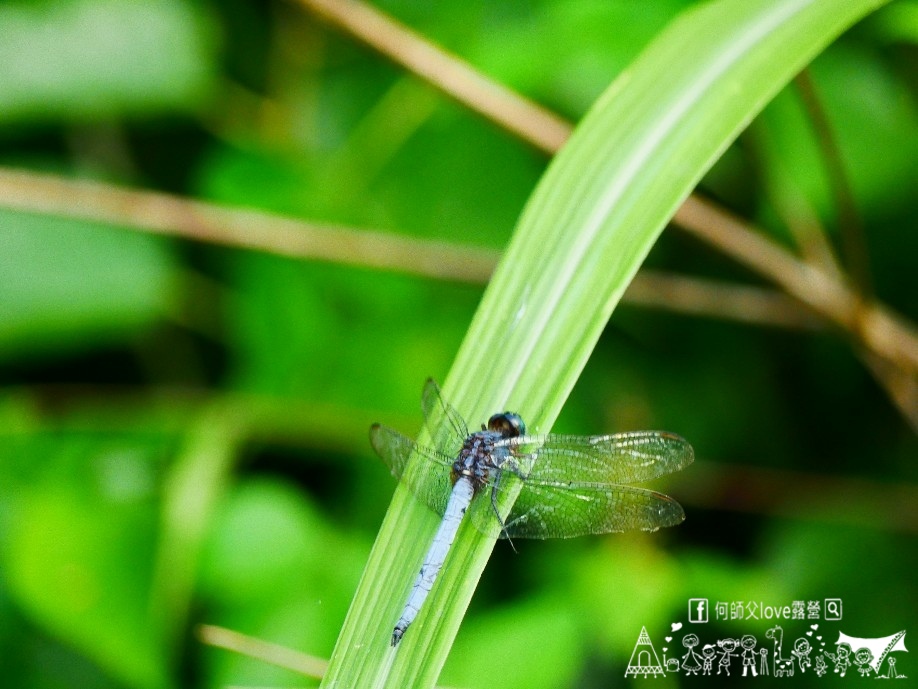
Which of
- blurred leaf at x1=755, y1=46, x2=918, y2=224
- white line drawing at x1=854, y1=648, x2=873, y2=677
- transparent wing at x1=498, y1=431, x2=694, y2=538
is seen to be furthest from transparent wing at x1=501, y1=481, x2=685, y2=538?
blurred leaf at x1=755, y1=46, x2=918, y2=224

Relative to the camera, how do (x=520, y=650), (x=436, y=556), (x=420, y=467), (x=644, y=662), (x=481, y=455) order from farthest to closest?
(x=644, y=662) < (x=520, y=650) < (x=481, y=455) < (x=420, y=467) < (x=436, y=556)

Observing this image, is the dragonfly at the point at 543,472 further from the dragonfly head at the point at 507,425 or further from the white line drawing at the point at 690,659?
the white line drawing at the point at 690,659

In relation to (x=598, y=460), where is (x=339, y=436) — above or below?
above

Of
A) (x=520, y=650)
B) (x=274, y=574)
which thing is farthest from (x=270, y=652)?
(x=520, y=650)

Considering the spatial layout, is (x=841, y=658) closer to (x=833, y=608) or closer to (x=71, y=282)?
(x=833, y=608)

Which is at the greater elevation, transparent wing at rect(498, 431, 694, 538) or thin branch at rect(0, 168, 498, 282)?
thin branch at rect(0, 168, 498, 282)

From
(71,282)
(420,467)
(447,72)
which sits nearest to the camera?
(420,467)

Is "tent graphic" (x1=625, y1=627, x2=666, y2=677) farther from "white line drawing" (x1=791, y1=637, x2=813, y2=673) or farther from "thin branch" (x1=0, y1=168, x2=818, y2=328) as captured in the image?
"thin branch" (x1=0, y1=168, x2=818, y2=328)

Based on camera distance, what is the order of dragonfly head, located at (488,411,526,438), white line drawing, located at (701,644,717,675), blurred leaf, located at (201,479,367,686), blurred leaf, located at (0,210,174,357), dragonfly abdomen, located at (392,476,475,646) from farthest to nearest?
blurred leaf, located at (0,210,174,357) < white line drawing, located at (701,644,717,675) < blurred leaf, located at (201,479,367,686) < dragonfly head, located at (488,411,526,438) < dragonfly abdomen, located at (392,476,475,646)
